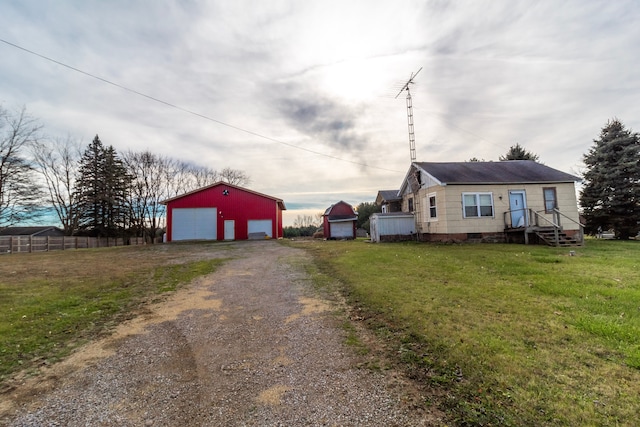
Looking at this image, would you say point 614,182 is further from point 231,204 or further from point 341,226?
point 231,204

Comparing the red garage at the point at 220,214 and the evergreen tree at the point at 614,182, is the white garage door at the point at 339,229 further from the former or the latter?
the evergreen tree at the point at 614,182

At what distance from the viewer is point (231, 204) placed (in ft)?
88.3

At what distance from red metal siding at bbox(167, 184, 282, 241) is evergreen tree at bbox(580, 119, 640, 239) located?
27.6m

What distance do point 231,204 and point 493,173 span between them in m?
21.1

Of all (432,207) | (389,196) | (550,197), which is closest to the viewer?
(550,197)

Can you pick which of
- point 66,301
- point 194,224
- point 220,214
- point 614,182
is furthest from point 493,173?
point 194,224

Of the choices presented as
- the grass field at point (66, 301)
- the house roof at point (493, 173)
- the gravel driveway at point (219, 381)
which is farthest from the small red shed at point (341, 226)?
the gravel driveway at point (219, 381)

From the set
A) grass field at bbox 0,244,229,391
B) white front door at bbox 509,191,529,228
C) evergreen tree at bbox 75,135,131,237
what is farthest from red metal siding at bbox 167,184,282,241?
white front door at bbox 509,191,529,228

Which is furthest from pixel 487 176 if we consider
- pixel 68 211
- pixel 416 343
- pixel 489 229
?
pixel 68 211

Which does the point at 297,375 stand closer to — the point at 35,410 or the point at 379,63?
the point at 35,410

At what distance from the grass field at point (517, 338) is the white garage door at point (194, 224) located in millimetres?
21421

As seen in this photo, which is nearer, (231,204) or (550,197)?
(550,197)

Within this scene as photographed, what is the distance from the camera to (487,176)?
57.1 ft

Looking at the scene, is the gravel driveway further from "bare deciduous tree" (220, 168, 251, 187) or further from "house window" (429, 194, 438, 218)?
"bare deciduous tree" (220, 168, 251, 187)
